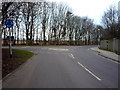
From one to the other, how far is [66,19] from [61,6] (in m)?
5.36

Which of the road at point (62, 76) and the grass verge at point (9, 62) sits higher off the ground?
the grass verge at point (9, 62)

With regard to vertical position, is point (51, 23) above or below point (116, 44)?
above

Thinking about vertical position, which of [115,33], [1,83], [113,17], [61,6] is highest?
[61,6]

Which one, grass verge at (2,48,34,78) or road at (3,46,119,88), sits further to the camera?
grass verge at (2,48,34,78)

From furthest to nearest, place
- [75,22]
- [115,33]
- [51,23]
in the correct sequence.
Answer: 1. [75,22]
2. [51,23]
3. [115,33]

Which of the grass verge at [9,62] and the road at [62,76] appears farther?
the grass verge at [9,62]

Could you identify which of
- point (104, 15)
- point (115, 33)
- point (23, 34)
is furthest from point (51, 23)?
point (115, 33)

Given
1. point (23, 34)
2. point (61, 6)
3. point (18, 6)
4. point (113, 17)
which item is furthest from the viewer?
point (61, 6)

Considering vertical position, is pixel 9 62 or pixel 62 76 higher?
pixel 9 62

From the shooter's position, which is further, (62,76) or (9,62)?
(9,62)

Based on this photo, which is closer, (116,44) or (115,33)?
(116,44)

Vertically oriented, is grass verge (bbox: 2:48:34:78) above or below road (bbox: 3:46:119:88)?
above

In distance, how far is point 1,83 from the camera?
873cm

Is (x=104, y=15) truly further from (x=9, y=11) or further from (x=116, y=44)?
(x=9, y=11)
